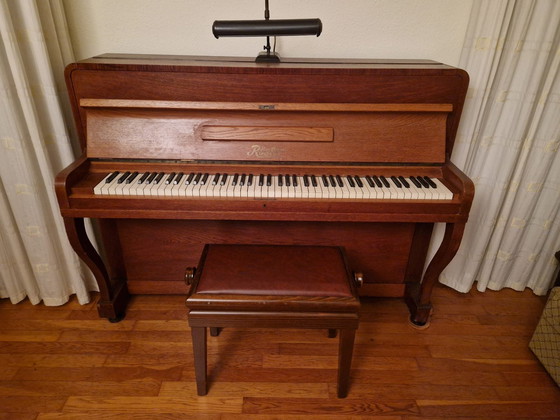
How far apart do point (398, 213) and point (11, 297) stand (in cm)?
192

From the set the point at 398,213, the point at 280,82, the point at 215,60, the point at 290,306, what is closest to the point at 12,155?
the point at 215,60

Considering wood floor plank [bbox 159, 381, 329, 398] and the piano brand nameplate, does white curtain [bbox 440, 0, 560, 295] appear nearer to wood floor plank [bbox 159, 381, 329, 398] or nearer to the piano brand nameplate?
the piano brand nameplate

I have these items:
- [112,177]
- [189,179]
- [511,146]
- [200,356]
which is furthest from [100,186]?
[511,146]

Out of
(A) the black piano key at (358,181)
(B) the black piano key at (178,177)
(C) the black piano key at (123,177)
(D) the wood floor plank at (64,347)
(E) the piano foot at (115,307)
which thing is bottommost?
(D) the wood floor plank at (64,347)

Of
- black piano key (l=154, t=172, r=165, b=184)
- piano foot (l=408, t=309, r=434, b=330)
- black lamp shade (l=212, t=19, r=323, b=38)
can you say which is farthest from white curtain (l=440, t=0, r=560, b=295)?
black piano key (l=154, t=172, r=165, b=184)

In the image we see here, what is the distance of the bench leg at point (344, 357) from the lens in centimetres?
129

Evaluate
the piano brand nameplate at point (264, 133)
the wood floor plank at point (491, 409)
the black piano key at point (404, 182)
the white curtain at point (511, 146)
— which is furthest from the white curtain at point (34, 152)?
the white curtain at point (511, 146)

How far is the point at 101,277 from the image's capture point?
1.65 metres

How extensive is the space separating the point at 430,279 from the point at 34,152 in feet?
6.04

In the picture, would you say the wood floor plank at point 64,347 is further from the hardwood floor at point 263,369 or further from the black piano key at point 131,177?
the black piano key at point 131,177

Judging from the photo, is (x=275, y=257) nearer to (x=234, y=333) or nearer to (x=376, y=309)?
(x=234, y=333)

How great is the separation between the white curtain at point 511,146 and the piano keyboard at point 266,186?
1.73 feet

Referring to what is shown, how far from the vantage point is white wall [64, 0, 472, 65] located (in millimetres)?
1710

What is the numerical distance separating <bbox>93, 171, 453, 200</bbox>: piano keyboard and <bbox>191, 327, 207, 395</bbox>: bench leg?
496 millimetres
